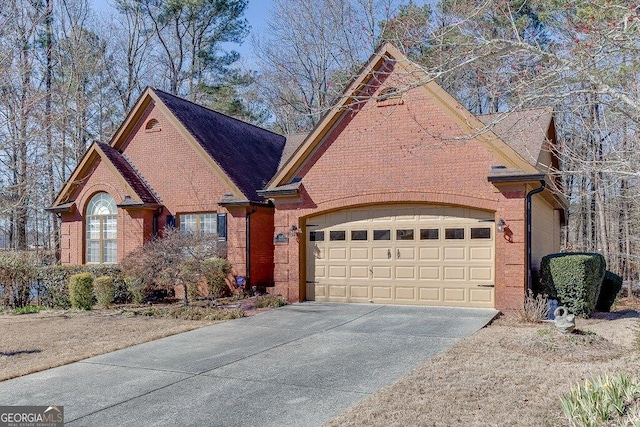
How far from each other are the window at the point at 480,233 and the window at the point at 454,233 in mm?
266

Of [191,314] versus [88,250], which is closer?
[191,314]

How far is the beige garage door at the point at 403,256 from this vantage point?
41.4ft

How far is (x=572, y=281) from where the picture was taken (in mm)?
11633

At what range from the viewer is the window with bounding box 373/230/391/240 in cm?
1361

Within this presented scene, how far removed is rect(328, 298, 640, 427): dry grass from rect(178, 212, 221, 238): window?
9672mm

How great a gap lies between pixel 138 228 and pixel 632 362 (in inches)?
558

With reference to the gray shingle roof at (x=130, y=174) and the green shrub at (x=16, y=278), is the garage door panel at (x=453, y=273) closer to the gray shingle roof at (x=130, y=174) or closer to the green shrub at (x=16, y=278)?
the gray shingle roof at (x=130, y=174)

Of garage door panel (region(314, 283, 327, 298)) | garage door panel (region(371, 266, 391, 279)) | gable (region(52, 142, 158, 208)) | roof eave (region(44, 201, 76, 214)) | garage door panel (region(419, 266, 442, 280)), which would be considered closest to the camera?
garage door panel (region(419, 266, 442, 280))

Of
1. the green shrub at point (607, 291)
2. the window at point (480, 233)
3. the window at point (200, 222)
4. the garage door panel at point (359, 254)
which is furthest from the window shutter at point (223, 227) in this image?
the green shrub at point (607, 291)

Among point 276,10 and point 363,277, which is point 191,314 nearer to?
point 363,277

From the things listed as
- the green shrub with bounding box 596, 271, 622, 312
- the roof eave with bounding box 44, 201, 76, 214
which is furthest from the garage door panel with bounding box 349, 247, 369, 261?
the roof eave with bounding box 44, 201, 76, 214

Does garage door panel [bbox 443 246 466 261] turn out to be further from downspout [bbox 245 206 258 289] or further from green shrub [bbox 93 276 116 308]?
green shrub [bbox 93 276 116 308]

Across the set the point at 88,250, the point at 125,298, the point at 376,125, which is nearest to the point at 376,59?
the point at 376,125

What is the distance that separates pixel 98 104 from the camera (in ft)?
94.4
